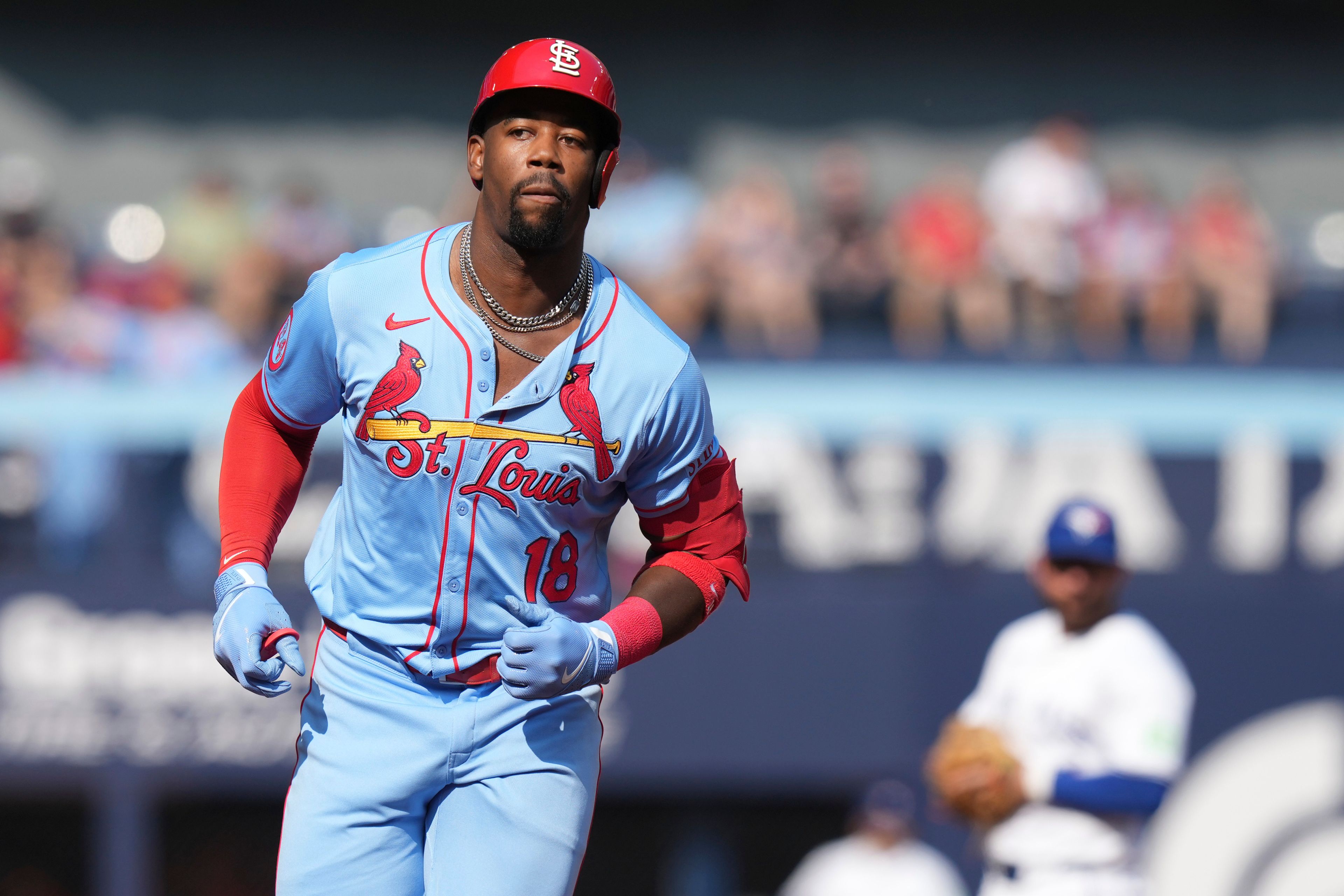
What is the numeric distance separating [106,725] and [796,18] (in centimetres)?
843

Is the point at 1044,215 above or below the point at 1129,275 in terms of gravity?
above

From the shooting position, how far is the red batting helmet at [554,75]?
9.17ft

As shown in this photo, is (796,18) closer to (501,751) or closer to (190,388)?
(190,388)

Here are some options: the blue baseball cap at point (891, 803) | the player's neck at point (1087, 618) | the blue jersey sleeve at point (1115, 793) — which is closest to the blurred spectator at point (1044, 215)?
the blue baseball cap at point (891, 803)

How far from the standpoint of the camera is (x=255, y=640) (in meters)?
2.83

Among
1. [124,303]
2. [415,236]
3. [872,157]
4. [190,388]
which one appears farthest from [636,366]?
[872,157]

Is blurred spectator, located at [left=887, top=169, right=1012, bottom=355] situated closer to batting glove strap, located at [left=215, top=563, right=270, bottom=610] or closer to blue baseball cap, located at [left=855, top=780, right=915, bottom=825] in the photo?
blue baseball cap, located at [left=855, top=780, right=915, bottom=825]

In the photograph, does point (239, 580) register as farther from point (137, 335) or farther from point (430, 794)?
point (137, 335)

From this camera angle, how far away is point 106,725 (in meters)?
7.68

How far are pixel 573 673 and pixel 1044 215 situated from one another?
7.80m

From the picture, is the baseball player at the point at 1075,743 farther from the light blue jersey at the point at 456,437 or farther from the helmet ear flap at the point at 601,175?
the helmet ear flap at the point at 601,175

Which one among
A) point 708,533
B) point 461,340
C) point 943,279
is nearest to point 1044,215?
point 943,279

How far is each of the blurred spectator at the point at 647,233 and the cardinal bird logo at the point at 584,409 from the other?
611 cm

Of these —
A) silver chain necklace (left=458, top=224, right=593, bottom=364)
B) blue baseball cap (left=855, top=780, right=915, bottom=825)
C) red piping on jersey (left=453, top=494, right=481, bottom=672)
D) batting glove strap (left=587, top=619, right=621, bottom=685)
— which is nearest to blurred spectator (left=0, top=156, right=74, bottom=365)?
blue baseball cap (left=855, top=780, right=915, bottom=825)
